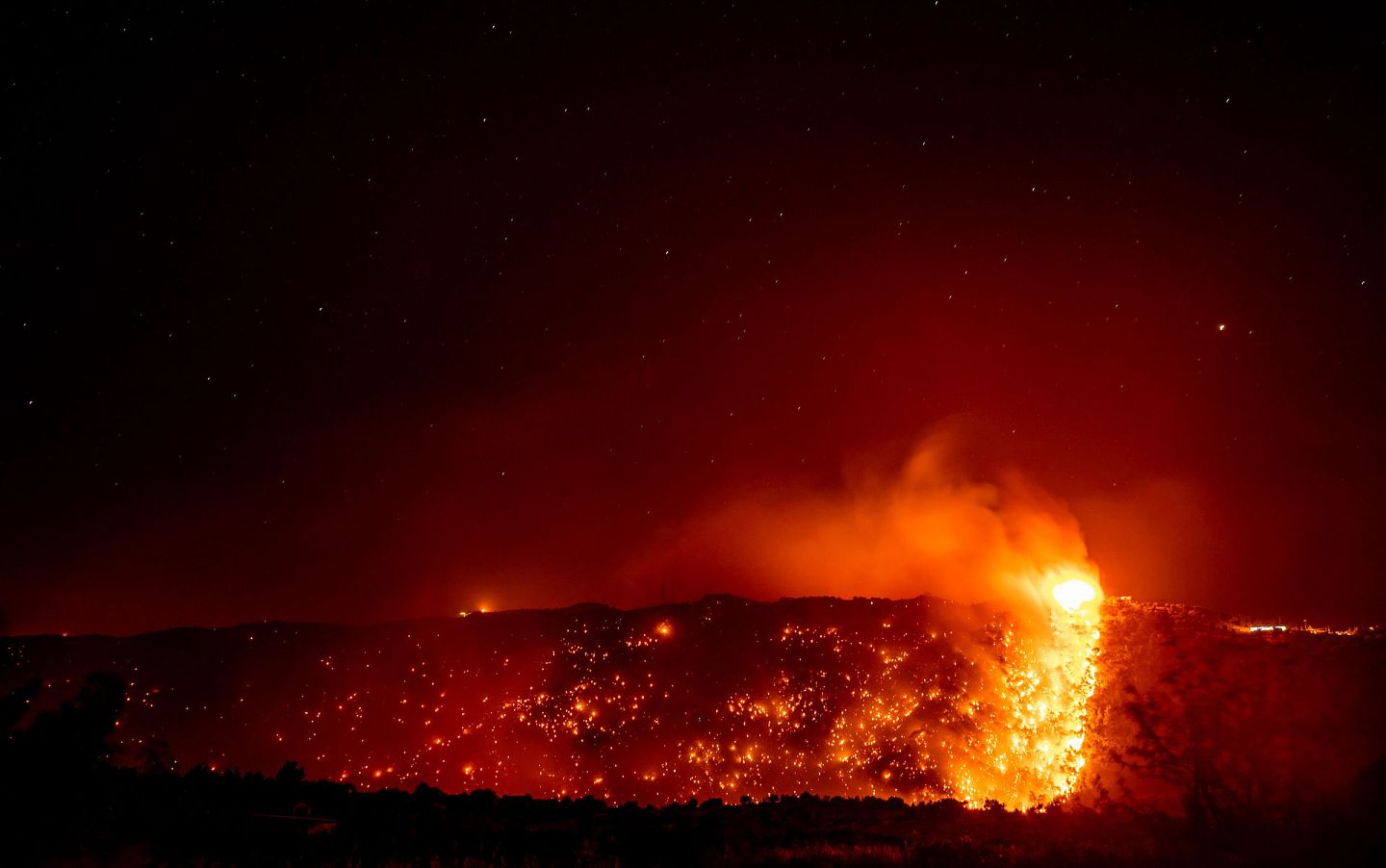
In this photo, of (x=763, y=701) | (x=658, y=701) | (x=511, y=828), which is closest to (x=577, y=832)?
(x=511, y=828)

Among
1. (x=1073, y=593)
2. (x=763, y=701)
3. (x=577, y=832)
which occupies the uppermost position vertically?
(x=1073, y=593)

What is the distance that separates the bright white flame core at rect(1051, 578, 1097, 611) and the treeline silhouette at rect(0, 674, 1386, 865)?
14760 millimetres

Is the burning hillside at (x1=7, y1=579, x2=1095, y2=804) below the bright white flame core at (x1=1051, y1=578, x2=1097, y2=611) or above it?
below

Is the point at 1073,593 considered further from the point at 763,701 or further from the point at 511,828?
the point at 511,828

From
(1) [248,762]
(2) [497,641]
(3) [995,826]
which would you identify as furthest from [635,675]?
(3) [995,826]

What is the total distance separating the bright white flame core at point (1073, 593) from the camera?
2809 cm

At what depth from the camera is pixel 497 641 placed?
33.7 m

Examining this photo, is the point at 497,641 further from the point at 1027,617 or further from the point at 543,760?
the point at 1027,617

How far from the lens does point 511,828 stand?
11852mm

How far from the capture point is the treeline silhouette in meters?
9.93

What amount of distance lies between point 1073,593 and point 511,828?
22968 millimetres

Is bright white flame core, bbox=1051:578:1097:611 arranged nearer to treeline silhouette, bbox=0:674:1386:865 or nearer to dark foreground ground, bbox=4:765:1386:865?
treeline silhouette, bbox=0:674:1386:865

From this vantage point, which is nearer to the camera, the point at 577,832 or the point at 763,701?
the point at 577,832

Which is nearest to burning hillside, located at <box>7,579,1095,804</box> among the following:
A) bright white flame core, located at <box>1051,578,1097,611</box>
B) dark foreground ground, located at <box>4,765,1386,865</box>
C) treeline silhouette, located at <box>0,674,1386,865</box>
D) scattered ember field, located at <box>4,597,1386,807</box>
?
scattered ember field, located at <box>4,597,1386,807</box>
